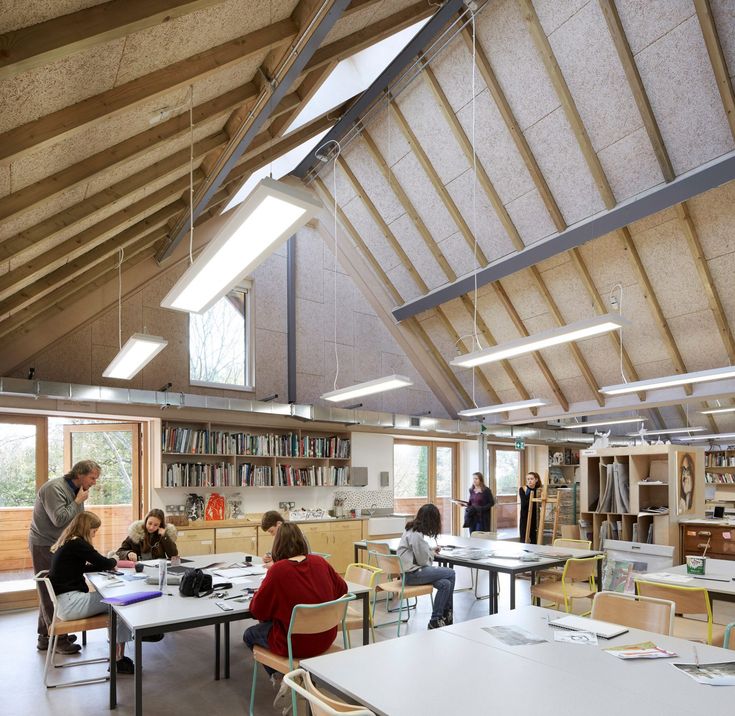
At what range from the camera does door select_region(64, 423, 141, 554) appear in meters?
8.48

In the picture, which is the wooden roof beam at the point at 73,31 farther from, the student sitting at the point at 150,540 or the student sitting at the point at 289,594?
the student sitting at the point at 150,540

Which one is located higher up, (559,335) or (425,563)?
(559,335)

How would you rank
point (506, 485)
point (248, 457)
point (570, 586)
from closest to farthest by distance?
point (570, 586) < point (248, 457) < point (506, 485)

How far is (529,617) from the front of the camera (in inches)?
140


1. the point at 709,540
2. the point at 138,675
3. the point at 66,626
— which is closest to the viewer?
the point at 138,675

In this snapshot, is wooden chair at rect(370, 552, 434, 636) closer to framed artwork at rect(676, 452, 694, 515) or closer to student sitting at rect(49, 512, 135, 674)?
student sitting at rect(49, 512, 135, 674)

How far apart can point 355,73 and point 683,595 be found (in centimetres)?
627

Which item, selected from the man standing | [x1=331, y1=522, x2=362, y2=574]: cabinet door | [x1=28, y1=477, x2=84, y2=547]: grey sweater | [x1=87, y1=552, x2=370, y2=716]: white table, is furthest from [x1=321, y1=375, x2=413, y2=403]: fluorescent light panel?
[x1=28, y1=477, x2=84, y2=547]: grey sweater

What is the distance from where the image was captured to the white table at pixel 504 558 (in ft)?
18.7

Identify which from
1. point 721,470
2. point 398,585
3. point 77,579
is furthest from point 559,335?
point 721,470

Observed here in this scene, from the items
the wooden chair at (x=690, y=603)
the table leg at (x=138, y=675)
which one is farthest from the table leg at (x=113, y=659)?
the wooden chair at (x=690, y=603)

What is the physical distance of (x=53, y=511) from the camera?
5.56 m

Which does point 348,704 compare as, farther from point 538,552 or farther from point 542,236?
point 542,236

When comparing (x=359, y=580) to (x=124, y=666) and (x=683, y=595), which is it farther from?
(x=683, y=595)
